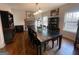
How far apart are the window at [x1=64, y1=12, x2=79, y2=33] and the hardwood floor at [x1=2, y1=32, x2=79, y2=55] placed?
0.76ft

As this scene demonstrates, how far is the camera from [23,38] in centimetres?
180

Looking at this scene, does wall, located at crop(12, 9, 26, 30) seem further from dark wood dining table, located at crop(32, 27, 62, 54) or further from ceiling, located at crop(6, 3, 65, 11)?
dark wood dining table, located at crop(32, 27, 62, 54)

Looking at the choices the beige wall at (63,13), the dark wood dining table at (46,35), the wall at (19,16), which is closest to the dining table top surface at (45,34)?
the dark wood dining table at (46,35)

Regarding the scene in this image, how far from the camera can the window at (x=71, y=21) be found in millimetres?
1629

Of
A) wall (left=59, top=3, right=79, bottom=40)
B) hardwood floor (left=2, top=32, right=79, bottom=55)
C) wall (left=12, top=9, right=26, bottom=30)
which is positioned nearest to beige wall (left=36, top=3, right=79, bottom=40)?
wall (left=59, top=3, right=79, bottom=40)

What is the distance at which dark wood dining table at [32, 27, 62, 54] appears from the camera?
1729 millimetres

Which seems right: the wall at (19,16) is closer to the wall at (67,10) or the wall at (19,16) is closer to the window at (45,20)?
the window at (45,20)

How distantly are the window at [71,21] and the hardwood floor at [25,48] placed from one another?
0.23 metres

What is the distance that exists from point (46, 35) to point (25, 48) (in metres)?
0.48

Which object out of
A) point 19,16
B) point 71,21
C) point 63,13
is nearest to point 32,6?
point 19,16

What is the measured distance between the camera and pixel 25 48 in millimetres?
1734

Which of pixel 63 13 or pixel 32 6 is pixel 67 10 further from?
pixel 32 6

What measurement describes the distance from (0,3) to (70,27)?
1.35 m
